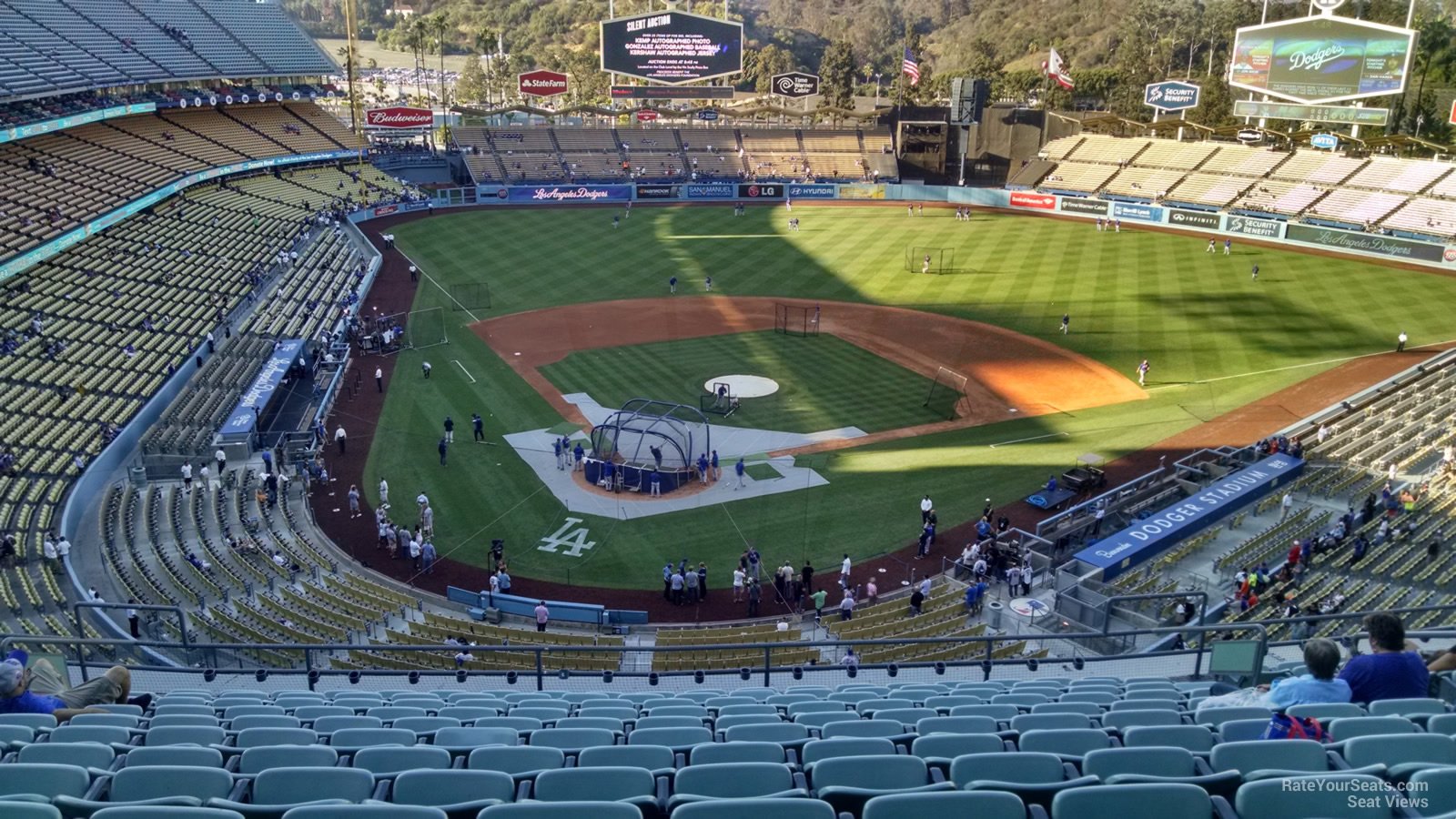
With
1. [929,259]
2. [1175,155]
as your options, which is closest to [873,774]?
[929,259]

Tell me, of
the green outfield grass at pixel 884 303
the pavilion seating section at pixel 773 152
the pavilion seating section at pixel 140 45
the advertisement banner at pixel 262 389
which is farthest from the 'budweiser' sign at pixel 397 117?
the advertisement banner at pixel 262 389

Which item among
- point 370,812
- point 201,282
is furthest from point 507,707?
point 201,282

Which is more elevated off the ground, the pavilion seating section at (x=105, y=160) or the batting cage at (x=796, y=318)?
the pavilion seating section at (x=105, y=160)

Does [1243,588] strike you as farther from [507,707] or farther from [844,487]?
[507,707]

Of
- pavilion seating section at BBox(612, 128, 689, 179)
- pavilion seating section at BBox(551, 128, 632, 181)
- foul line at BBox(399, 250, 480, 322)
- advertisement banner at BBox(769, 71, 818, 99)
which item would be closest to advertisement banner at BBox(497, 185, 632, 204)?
pavilion seating section at BBox(551, 128, 632, 181)

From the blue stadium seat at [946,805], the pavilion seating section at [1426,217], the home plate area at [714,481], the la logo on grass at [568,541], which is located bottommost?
the la logo on grass at [568,541]

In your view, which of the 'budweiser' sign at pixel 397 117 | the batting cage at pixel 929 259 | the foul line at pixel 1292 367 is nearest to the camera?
the foul line at pixel 1292 367

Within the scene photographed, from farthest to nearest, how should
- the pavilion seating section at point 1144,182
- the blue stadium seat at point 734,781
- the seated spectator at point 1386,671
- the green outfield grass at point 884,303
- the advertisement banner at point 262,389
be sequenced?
the pavilion seating section at point 1144,182 < the advertisement banner at point 262,389 < the green outfield grass at point 884,303 < the seated spectator at point 1386,671 < the blue stadium seat at point 734,781

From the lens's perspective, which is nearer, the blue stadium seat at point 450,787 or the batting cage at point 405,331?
the blue stadium seat at point 450,787

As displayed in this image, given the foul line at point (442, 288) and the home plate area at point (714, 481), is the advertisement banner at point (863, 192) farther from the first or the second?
the home plate area at point (714, 481)
